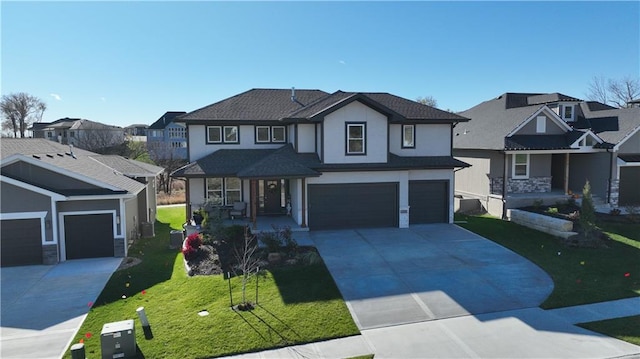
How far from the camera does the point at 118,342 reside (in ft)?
26.6

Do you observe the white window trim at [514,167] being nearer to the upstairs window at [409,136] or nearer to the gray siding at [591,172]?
the gray siding at [591,172]

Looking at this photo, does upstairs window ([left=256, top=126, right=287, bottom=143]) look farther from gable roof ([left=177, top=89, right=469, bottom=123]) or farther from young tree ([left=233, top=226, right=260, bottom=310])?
young tree ([left=233, top=226, right=260, bottom=310])

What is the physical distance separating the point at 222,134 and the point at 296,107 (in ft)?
14.1

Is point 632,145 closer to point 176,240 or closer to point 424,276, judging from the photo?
point 424,276

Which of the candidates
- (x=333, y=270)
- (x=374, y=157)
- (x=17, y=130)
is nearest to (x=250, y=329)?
(x=333, y=270)

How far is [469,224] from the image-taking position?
20.0 m

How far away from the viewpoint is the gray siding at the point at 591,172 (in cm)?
2262

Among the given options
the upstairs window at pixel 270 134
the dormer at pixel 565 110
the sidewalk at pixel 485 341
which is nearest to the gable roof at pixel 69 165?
the upstairs window at pixel 270 134

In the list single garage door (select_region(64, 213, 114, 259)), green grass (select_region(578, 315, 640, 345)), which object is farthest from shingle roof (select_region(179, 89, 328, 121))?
green grass (select_region(578, 315, 640, 345))

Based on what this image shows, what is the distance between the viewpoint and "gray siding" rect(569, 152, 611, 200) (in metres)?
22.6

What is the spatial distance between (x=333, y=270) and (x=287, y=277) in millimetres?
1532

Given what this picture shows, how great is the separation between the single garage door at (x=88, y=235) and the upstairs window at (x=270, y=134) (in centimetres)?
823

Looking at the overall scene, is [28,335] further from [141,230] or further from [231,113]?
[231,113]

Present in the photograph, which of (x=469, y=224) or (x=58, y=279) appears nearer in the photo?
(x=58, y=279)
